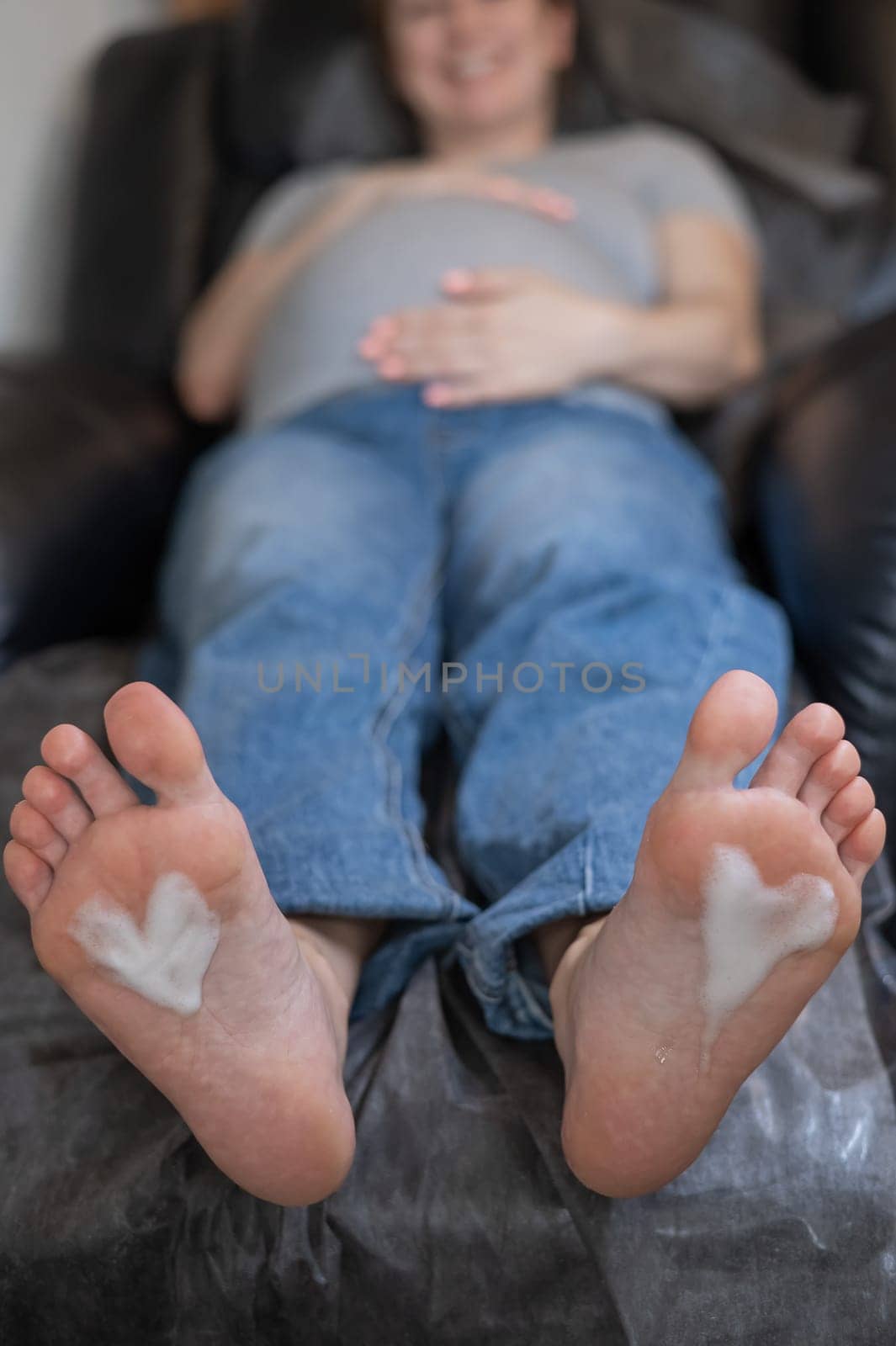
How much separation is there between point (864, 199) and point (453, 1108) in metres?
1.16

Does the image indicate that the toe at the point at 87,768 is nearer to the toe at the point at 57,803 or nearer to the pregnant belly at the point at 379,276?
the toe at the point at 57,803

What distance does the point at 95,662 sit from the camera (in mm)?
997

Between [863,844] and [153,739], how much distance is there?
1.07 feet

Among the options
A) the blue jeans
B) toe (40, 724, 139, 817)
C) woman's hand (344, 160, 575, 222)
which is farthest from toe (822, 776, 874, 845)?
woman's hand (344, 160, 575, 222)

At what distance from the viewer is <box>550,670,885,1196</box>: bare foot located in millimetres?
497

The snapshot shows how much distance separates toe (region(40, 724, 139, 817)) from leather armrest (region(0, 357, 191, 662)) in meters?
0.48

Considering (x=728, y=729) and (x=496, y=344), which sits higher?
(x=728, y=729)

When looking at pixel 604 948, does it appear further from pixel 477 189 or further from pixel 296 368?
pixel 477 189

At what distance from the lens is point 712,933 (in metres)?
0.51

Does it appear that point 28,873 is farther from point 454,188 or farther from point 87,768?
point 454,188

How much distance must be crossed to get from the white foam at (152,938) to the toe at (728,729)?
23cm

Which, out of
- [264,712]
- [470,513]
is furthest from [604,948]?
[470,513]

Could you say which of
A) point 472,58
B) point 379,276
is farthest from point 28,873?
point 472,58

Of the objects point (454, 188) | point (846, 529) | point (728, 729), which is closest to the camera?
point (728, 729)
